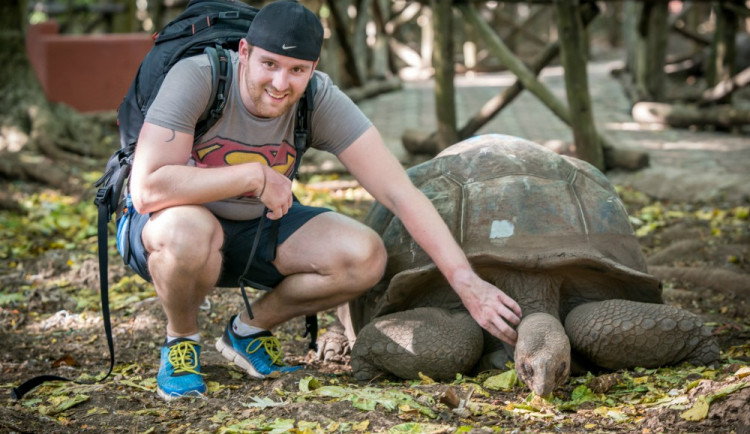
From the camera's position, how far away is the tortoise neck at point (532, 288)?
2980mm

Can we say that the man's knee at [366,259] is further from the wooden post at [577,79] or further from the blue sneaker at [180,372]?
the wooden post at [577,79]

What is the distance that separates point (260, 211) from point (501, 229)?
81 cm

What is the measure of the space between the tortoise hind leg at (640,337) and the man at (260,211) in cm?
25

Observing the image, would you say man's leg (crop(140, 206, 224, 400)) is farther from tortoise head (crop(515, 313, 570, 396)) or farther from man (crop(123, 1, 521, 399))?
tortoise head (crop(515, 313, 570, 396))

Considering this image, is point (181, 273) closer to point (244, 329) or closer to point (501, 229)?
point (244, 329)

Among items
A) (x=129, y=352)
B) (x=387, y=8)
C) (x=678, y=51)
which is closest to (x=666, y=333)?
(x=129, y=352)

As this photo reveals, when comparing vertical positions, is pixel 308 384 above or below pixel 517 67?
below

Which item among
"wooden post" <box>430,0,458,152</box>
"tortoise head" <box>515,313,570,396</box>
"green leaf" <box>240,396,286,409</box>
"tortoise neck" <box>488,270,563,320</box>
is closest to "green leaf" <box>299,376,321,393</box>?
"green leaf" <box>240,396,286,409</box>

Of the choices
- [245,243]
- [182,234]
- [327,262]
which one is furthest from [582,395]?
[182,234]

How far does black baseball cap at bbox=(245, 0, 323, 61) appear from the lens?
2.57 metres

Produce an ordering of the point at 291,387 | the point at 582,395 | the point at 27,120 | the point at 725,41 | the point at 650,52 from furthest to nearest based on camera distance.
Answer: the point at 650,52 → the point at 725,41 → the point at 27,120 → the point at 291,387 → the point at 582,395

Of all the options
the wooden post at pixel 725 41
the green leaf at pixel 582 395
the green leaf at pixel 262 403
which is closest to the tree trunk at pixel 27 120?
the green leaf at pixel 262 403

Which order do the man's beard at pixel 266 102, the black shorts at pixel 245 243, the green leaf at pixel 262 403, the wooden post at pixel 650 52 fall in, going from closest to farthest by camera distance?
the green leaf at pixel 262 403
the man's beard at pixel 266 102
the black shorts at pixel 245 243
the wooden post at pixel 650 52

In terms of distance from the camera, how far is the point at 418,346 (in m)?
2.80
